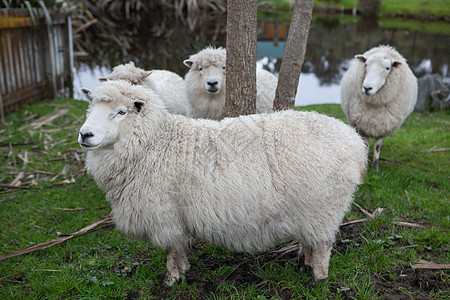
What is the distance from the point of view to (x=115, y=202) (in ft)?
8.70

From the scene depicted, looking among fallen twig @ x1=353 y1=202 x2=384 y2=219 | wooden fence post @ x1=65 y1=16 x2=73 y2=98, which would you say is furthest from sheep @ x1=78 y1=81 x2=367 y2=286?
wooden fence post @ x1=65 y1=16 x2=73 y2=98

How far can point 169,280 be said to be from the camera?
2.76 metres

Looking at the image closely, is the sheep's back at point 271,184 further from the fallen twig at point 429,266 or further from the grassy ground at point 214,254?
the fallen twig at point 429,266

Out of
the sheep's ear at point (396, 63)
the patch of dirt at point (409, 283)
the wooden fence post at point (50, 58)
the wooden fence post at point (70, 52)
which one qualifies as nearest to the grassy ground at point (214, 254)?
the patch of dirt at point (409, 283)

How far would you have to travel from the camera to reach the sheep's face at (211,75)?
428 centimetres

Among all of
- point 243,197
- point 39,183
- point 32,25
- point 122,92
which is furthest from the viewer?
point 32,25

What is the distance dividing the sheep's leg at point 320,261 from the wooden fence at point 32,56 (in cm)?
622

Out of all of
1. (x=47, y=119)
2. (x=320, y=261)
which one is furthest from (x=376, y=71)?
(x=47, y=119)

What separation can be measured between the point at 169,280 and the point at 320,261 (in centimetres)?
112

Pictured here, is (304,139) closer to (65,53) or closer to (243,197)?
(243,197)

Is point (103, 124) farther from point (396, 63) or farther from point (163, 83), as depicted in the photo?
point (396, 63)

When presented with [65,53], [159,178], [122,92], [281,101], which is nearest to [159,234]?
[159,178]

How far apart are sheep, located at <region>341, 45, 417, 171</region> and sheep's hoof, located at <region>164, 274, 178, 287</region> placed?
10.8ft

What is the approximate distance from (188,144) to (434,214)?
2.57 m
